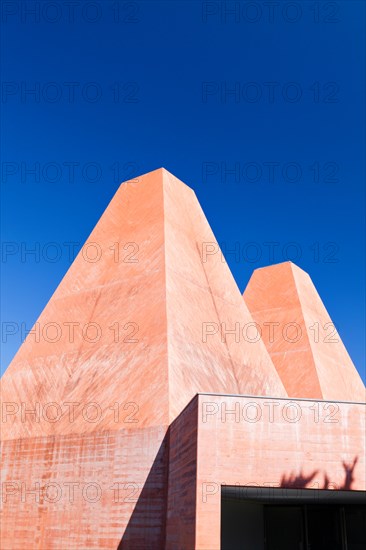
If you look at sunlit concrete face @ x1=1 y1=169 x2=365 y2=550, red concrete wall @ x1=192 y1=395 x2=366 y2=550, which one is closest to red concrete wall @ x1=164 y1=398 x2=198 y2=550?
sunlit concrete face @ x1=1 y1=169 x2=365 y2=550

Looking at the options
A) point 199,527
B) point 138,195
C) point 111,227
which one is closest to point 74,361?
point 111,227

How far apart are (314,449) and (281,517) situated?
15.5 ft

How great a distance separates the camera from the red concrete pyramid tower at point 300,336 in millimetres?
24172

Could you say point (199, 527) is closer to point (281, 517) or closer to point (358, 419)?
point (358, 419)

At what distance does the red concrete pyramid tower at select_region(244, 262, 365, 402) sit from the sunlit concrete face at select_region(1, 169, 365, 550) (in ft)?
16.3

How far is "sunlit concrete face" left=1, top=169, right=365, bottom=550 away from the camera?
9.96 m

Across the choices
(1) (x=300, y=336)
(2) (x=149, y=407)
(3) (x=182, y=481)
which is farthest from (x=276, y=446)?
(1) (x=300, y=336)

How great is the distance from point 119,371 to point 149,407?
1929 millimetres

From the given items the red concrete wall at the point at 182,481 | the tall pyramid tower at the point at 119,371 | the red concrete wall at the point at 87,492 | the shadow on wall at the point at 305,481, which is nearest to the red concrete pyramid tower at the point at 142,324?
the tall pyramid tower at the point at 119,371

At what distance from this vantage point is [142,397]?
1392 cm

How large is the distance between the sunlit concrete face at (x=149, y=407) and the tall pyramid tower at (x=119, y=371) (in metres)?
0.04

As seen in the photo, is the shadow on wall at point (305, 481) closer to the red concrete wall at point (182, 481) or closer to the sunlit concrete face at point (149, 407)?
the sunlit concrete face at point (149, 407)

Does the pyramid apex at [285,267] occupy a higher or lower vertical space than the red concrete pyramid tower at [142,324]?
higher

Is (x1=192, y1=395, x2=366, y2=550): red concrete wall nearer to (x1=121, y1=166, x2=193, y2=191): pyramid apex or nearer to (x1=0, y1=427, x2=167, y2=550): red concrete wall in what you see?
(x1=0, y1=427, x2=167, y2=550): red concrete wall
